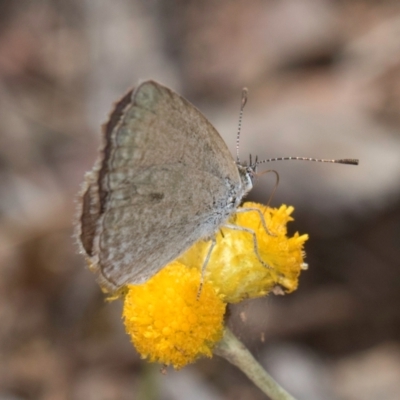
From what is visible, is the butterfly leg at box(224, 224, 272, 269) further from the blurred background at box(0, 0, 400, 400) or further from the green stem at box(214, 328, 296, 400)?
the blurred background at box(0, 0, 400, 400)

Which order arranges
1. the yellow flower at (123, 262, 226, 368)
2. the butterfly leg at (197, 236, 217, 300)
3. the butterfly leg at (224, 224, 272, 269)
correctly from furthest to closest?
the butterfly leg at (224, 224, 272, 269) < the butterfly leg at (197, 236, 217, 300) < the yellow flower at (123, 262, 226, 368)

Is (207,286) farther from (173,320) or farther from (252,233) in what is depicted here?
(252,233)

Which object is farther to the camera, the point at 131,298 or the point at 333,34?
the point at 333,34

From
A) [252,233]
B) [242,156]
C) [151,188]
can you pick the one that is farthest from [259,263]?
[242,156]

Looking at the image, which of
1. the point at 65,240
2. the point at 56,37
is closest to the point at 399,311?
the point at 65,240

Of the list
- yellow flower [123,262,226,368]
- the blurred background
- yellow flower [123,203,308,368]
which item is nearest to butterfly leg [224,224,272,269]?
yellow flower [123,203,308,368]

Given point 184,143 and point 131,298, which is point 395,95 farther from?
point 131,298
